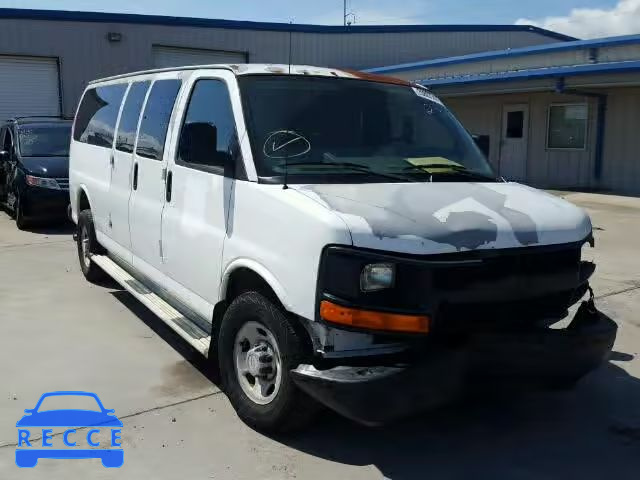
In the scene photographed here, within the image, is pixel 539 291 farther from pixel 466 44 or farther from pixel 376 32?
pixel 466 44

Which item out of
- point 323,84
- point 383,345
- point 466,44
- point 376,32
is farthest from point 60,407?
point 466,44

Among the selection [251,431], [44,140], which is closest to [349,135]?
[251,431]

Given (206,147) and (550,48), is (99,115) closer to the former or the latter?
(206,147)

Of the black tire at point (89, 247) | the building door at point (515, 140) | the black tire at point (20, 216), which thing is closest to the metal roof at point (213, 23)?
the building door at point (515, 140)

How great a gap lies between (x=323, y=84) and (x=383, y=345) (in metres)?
1.92

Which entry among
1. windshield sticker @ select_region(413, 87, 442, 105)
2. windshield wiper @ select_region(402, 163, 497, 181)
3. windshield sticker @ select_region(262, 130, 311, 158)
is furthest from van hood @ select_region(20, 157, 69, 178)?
windshield wiper @ select_region(402, 163, 497, 181)

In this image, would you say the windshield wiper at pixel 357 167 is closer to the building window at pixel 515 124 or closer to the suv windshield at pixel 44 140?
the suv windshield at pixel 44 140

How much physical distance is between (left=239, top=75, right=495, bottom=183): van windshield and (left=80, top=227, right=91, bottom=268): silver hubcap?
3.57m

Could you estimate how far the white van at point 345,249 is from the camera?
10.2ft

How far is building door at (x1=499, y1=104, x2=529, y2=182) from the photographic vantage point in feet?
62.0

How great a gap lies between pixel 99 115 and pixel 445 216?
4468 mm

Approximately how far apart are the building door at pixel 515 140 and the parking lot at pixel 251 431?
13753 mm

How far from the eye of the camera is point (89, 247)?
6.82 metres

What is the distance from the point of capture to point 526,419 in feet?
13.2
